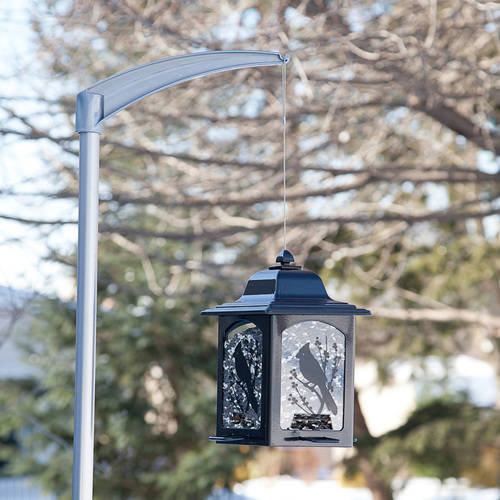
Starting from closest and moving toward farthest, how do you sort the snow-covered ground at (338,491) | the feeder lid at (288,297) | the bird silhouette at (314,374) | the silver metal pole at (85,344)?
1. the silver metal pole at (85,344)
2. the feeder lid at (288,297)
3. the bird silhouette at (314,374)
4. the snow-covered ground at (338,491)

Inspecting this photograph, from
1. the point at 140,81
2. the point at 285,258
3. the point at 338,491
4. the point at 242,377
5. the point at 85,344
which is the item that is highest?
the point at 140,81

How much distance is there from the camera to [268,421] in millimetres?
2717

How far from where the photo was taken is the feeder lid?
270 cm

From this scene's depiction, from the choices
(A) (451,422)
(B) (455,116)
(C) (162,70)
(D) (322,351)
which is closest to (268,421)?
(D) (322,351)

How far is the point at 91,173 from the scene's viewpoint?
2701 mm

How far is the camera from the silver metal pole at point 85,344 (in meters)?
2.60

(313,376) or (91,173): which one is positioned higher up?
(91,173)

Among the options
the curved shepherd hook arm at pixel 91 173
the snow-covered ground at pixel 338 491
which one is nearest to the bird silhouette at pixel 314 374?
the curved shepherd hook arm at pixel 91 173

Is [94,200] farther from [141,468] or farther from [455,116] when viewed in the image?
[141,468]

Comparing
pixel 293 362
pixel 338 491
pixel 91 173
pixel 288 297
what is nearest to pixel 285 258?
pixel 288 297

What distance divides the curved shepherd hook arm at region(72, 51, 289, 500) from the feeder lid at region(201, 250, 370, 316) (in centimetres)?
49

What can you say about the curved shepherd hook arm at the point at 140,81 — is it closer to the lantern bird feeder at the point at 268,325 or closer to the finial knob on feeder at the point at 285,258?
the lantern bird feeder at the point at 268,325

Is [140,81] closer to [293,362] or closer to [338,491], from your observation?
[293,362]

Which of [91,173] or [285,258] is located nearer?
[91,173]
